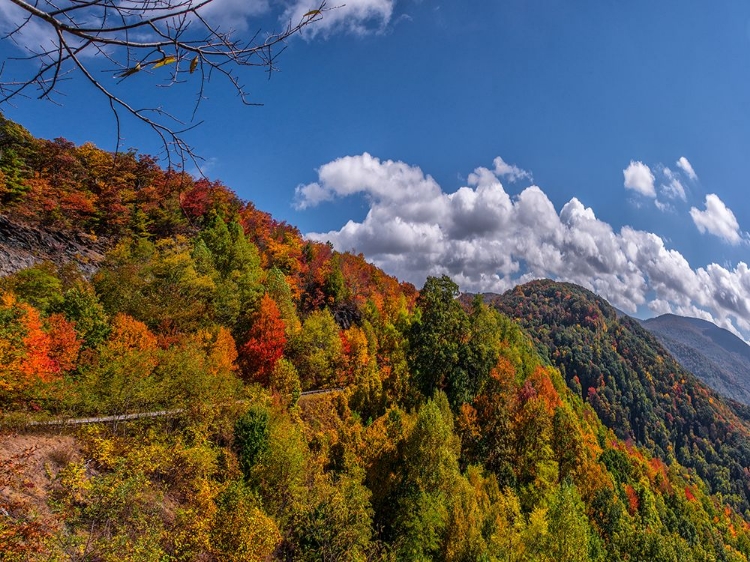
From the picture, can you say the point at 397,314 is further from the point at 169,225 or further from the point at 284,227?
the point at 169,225

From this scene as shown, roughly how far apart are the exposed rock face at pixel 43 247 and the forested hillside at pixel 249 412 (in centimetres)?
121

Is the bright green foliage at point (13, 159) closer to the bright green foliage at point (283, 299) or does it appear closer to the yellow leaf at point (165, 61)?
the bright green foliage at point (283, 299)

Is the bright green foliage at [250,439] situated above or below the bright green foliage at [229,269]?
below

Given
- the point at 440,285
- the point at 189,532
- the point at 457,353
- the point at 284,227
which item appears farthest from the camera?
the point at 284,227

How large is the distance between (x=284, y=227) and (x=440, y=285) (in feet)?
115

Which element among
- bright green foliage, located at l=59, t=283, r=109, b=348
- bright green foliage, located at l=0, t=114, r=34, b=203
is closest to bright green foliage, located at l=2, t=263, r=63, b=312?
bright green foliage, located at l=59, t=283, r=109, b=348

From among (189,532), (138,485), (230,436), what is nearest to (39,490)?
(138,485)

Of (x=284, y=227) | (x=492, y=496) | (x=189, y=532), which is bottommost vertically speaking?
(x=492, y=496)

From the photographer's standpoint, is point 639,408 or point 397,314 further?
point 639,408

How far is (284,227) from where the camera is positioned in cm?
7181

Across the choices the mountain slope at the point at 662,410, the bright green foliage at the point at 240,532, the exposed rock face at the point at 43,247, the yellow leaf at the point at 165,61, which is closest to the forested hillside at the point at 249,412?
the bright green foliage at the point at 240,532

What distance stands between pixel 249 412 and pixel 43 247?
22.9m

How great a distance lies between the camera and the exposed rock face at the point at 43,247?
28.1 m

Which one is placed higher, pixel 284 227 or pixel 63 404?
pixel 284 227
